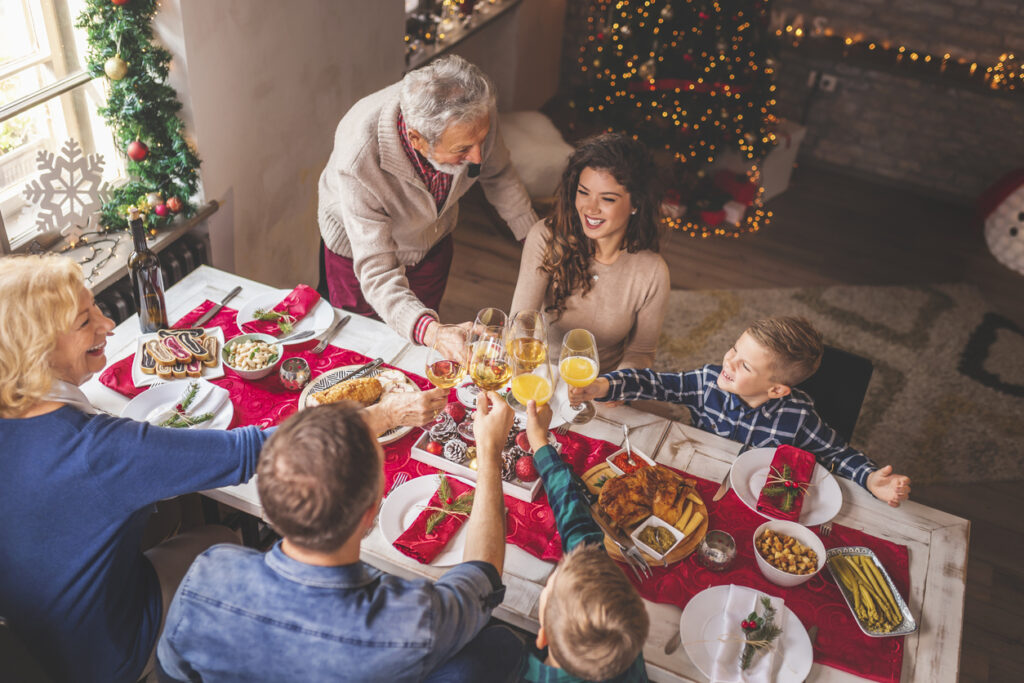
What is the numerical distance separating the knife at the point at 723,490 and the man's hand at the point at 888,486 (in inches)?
13.9

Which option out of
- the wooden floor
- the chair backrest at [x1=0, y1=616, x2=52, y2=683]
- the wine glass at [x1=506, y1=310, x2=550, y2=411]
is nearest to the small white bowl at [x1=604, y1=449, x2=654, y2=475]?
the wine glass at [x1=506, y1=310, x2=550, y2=411]

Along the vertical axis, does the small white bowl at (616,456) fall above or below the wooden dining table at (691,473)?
above

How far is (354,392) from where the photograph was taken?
2.04 meters

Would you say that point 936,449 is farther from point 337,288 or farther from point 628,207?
point 337,288

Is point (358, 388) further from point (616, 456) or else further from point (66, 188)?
point (66, 188)

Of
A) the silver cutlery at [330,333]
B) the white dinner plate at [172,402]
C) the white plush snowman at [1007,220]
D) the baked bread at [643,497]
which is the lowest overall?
the white plush snowman at [1007,220]

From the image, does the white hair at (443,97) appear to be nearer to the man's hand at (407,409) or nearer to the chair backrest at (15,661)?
the man's hand at (407,409)

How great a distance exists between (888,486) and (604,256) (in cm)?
102

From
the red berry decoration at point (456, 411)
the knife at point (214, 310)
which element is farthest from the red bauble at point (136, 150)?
the red berry decoration at point (456, 411)

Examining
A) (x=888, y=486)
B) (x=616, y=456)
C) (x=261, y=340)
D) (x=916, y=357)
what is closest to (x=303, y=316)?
(x=261, y=340)

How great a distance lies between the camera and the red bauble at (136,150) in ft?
8.94

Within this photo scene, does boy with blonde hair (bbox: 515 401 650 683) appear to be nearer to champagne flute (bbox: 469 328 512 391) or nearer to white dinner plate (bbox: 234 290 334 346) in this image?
champagne flute (bbox: 469 328 512 391)

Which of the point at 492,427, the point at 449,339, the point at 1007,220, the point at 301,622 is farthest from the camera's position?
the point at 1007,220

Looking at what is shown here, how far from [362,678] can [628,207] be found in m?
1.52
